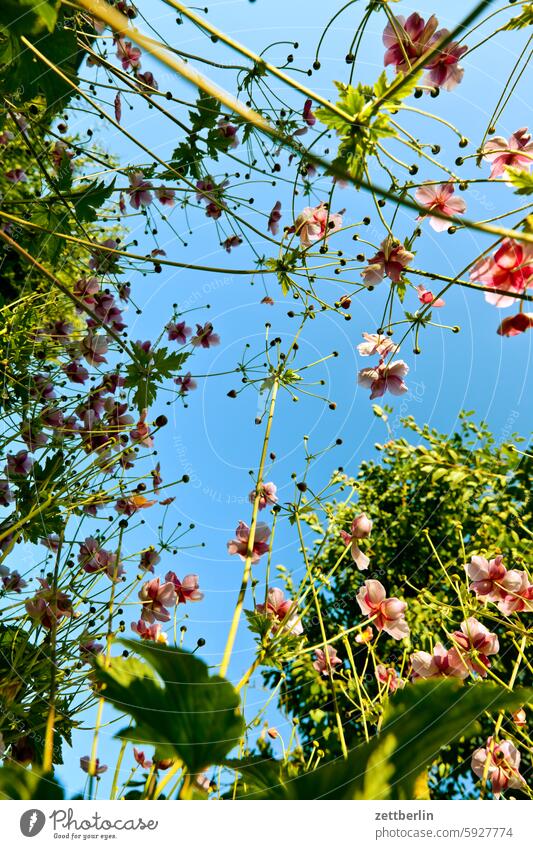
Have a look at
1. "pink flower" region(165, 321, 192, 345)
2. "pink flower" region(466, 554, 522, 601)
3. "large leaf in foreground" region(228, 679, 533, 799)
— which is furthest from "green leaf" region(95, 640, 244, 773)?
"pink flower" region(165, 321, 192, 345)

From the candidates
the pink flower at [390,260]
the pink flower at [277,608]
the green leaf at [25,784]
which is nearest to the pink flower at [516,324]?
the pink flower at [390,260]

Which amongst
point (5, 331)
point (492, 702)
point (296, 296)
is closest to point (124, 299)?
point (5, 331)

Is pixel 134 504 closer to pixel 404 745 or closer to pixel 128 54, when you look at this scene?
pixel 404 745

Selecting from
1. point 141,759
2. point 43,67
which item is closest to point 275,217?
point 43,67

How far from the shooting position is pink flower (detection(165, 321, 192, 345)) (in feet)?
4.77

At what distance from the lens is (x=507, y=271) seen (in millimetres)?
581

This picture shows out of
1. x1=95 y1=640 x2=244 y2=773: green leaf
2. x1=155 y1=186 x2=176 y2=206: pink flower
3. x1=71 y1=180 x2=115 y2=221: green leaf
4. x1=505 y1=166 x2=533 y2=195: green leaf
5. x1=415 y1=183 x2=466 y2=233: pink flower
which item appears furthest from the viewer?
x1=155 y1=186 x2=176 y2=206: pink flower

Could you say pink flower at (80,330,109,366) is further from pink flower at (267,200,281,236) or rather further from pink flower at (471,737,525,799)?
pink flower at (471,737,525,799)

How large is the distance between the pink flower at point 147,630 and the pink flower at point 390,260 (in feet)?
2.12

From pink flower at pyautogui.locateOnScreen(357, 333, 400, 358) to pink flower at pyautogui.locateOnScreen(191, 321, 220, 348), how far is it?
506mm

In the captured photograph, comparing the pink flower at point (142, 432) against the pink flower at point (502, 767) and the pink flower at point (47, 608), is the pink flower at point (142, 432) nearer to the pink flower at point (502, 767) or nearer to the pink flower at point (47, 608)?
the pink flower at point (47, 608)

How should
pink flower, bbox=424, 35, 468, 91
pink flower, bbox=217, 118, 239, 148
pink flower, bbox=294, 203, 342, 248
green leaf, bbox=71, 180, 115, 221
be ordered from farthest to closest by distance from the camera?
pink flower, bbox=217, 118, 239, 148 < green leaf, bbox=71, 180, 115, 221 < pink flower, bbox=294, 203, 342, 248 < pink flower, bbox=424, 35, 468, 91

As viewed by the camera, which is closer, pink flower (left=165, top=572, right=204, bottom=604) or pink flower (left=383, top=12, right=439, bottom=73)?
pink flower (left=383, top=12, right=439, bottom=73)

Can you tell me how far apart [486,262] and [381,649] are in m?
2.05
